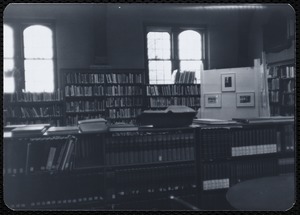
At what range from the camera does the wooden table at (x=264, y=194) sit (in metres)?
1.83

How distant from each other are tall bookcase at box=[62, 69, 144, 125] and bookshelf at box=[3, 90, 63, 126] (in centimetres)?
29

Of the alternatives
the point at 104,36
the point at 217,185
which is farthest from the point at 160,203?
the point at 104,36

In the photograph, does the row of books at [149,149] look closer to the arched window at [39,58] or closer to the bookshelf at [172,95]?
the bookshelf at [172,95]

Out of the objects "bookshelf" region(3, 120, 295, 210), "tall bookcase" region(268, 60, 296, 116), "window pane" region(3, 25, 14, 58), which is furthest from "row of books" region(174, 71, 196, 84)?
"window pane" region(3, 25, 14, 58)

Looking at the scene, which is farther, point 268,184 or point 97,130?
point 97,130

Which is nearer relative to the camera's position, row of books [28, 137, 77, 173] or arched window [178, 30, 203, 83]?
row of books [28, 137, 77, 173]

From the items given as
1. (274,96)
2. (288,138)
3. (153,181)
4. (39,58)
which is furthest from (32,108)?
(288,138)

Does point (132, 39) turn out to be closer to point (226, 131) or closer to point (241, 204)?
Result: point (226, 131)

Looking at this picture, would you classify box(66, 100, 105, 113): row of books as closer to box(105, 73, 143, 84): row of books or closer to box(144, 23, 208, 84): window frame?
box(105, 73, 143, 84): row of books

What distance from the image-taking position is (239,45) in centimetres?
384

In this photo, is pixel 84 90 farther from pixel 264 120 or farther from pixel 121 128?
pixel 264 120

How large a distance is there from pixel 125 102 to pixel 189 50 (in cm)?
116

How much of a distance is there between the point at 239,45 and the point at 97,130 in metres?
2.10

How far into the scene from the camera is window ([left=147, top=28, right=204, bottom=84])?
4.36 m
